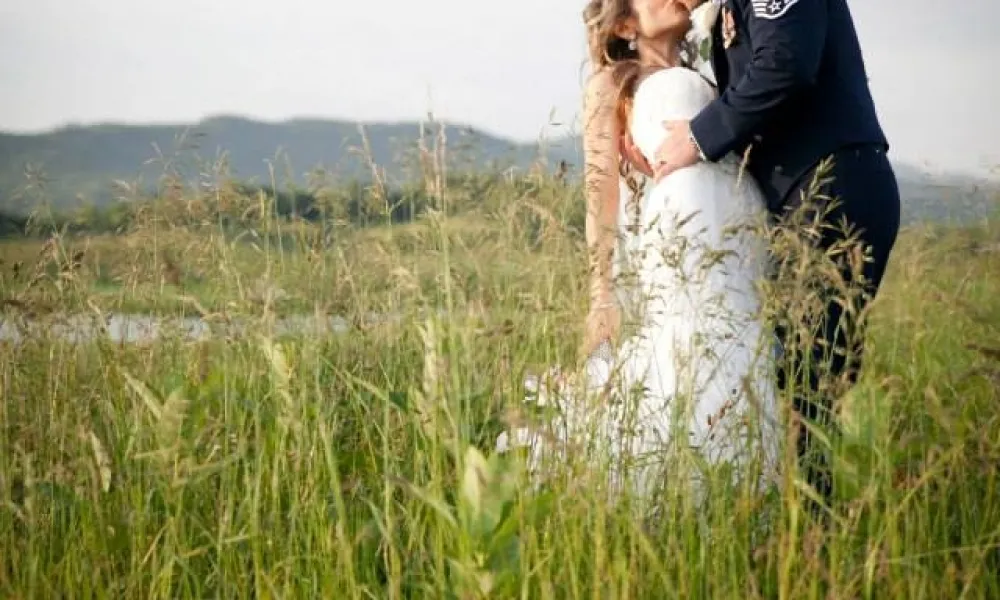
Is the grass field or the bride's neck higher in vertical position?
the bride's neck

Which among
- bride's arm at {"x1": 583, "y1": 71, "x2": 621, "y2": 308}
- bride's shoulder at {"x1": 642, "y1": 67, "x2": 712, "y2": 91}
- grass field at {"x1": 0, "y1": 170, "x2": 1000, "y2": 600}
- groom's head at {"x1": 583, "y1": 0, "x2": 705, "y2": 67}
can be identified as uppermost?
groom's head at {"x1": 583, "y1": 0, "x2": 705, "y2": 67}

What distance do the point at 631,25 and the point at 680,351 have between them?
1.55 m

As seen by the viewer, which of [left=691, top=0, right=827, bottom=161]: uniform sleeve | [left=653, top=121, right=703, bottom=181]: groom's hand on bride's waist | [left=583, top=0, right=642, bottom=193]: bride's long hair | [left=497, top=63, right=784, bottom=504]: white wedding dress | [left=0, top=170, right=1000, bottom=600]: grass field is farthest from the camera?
[left=583, top=0, right=642, bottom=193]: bride's long hair

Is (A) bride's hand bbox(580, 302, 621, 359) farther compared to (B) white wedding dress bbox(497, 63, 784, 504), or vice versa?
(A) bride's hand bbox(580, 302, 621, 359)

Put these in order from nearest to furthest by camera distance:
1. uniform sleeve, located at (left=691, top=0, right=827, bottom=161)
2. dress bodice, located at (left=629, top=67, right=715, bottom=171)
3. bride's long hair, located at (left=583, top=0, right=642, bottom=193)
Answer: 1. uniform sleeve, located at (left=691, top=0, right=827, bottom=161)
2. dress bodice, located at (left=629, top=67, right=715, bottom=171)
3. bride's long hair, located at (left=583, top=0, right=642, bottom=193)

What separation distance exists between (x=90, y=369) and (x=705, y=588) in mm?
2164

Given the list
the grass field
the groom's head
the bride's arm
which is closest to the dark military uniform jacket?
the groom's head

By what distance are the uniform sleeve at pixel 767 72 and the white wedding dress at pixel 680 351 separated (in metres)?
0.13

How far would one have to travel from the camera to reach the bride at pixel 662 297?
96.3 inches

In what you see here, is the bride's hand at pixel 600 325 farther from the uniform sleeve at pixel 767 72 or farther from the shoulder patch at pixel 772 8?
the shoulder patch at pixel 772 8

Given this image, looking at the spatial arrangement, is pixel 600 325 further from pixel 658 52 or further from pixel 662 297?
pixel 658 52

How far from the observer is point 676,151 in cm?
319

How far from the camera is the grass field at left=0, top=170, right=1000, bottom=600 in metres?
2.12

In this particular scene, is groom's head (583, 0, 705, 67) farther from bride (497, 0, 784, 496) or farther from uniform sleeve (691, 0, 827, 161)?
uniform sleeve (691, 0, 827, 161)
